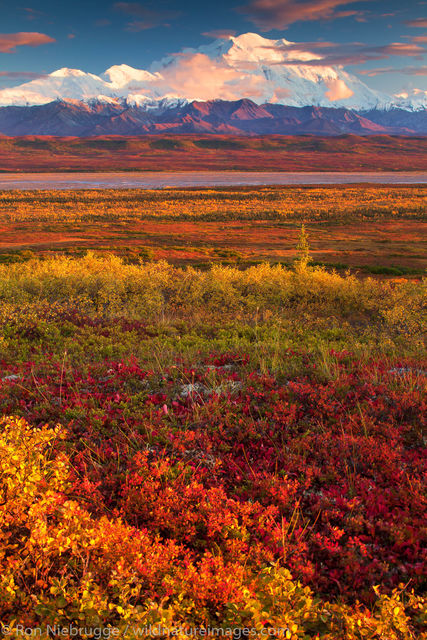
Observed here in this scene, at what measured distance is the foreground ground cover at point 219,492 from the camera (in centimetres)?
254

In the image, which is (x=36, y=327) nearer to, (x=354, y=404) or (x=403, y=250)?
(x=354, y=404)

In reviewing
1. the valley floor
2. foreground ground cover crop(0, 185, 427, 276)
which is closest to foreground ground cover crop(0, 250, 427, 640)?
the valley floor

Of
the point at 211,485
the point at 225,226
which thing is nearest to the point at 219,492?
the point at 211,485

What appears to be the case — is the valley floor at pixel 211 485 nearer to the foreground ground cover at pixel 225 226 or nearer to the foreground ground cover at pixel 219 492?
the foreground ground cover at pixel 219 492

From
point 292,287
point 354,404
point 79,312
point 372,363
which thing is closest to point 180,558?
point 354,404

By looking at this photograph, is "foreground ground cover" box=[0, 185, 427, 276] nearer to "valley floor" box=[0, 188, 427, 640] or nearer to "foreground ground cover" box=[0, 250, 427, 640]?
"valley floor" box=[0, 188, 427, 640]

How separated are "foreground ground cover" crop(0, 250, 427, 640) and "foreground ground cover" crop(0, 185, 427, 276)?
Answer: 2407cm

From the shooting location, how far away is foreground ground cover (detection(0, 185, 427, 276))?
33.7 metres

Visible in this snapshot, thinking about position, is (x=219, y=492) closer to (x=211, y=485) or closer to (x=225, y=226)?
(x=211, y=485)

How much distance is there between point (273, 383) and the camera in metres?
6.00

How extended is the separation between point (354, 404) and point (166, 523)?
3.05 m

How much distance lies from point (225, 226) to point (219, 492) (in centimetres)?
4852

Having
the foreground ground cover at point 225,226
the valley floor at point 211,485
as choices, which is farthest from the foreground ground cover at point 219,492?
the foreground ground cover at point 225,226

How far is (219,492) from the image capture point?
3490 millimetres
